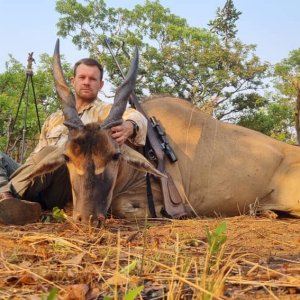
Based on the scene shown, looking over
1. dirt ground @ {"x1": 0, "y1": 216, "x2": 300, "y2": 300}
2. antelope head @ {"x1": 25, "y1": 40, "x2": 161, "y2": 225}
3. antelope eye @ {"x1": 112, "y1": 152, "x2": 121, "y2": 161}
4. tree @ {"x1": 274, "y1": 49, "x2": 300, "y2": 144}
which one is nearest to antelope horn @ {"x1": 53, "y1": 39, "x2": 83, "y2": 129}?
antelope head @ {"x1": 25, "y1": 40, "x2": 161, "y2": 225}

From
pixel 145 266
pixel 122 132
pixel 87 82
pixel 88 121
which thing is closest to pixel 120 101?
pixel 122 132

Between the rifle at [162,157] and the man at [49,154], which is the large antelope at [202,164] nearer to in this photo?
the rifle at [162,157]

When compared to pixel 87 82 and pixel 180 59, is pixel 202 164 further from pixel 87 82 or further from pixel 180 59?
pixel 180 59

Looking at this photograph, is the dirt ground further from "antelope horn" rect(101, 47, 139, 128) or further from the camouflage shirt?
the camouflage shirt

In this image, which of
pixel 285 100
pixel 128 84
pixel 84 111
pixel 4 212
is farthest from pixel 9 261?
pixel 285 100

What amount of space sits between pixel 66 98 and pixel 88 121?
476 millimetres

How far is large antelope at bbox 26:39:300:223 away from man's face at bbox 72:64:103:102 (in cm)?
40

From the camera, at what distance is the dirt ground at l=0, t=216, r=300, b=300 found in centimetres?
161

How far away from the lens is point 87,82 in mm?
4469

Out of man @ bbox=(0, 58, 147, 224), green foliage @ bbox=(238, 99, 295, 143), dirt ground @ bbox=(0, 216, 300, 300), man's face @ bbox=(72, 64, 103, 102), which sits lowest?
dirt ground @ bbox=(0, 216, 300, 300)

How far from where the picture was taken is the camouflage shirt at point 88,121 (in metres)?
4.16

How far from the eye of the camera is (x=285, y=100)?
21.5 metres

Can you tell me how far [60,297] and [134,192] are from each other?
2.74 meters

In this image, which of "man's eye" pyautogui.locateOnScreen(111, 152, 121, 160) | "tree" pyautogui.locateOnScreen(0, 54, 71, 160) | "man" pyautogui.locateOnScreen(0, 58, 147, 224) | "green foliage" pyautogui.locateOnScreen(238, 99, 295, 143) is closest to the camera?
"man" pyautogui.locateOnScreen(0, 58, 147, 224)
